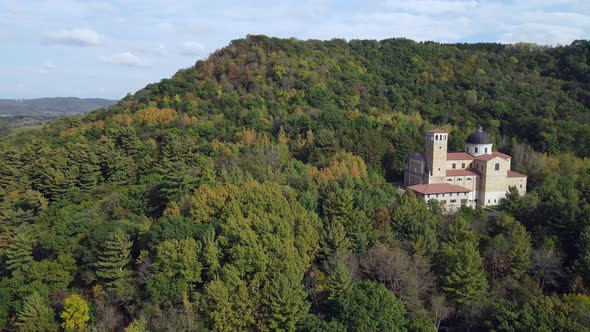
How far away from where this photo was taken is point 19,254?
3195 cm

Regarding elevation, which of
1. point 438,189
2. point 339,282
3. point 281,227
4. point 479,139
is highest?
point 479,139

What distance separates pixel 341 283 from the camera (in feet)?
89.0

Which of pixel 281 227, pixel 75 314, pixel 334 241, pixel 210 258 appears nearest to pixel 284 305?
pixel 210 258

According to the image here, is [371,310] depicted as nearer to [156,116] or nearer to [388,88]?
[156,116]

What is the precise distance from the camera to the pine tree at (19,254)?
105 feet

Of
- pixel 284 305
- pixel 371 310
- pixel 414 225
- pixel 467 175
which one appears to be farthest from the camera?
pixel 467 175

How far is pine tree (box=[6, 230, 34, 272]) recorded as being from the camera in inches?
1257

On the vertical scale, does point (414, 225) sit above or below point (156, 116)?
A: below

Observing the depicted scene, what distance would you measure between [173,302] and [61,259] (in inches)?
365

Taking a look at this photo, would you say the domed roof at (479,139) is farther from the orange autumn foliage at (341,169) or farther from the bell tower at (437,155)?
the orange autumn foliage at (341,169)

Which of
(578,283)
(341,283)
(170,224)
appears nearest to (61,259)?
(170,224)

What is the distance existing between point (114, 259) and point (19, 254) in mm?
7817

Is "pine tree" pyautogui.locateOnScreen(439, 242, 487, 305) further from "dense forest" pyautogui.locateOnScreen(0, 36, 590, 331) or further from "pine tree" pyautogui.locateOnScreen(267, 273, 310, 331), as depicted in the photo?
"pine tree" pyautogui.locateOnScreen(267, 273, 310, 331)

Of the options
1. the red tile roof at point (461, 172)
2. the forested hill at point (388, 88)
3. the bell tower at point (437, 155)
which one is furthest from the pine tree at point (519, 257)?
the forested hill at point (388, 88)
